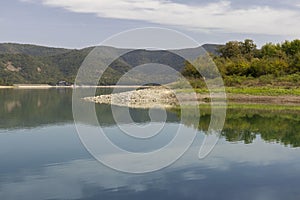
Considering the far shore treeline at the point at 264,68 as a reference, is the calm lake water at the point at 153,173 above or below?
below

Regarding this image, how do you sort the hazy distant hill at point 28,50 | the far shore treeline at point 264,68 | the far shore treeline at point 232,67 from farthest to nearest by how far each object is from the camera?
1. the hazy distant hill at point 28,50
2. the far shore treeline at point 232,67
3. the far shore treeline at point 264,68

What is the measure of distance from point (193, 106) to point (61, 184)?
27489 mm

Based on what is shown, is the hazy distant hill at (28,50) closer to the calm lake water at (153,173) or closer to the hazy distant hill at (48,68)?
the hazy distant hill at (48,68)

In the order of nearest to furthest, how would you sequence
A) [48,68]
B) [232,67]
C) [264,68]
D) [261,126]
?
1. [261,126]
2. [264,68]
3. [232,67]
4. [48,68]

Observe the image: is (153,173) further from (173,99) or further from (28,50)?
(28,50)

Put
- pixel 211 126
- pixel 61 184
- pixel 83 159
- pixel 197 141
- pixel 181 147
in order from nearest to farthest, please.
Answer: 1. pixel 61 184
2. pixel 83 159
3. pixel 181 147
4. pixel 197 141
5. pixel 211 126

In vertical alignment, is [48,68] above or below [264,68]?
below

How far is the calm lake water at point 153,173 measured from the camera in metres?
10.3

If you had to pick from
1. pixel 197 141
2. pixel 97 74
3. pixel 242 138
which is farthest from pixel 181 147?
pixel 97 74

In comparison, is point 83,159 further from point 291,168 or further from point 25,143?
point 291,168

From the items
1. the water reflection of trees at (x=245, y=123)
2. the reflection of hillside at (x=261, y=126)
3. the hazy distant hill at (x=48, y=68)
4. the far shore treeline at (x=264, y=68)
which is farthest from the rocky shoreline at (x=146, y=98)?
the hazy distant hill at (x=48, y=68)

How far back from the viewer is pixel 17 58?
124 m

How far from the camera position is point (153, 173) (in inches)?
487

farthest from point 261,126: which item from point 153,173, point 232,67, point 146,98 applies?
point 232,67
